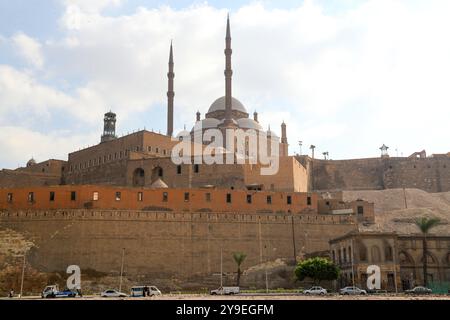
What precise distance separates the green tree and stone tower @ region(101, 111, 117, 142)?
128 ft

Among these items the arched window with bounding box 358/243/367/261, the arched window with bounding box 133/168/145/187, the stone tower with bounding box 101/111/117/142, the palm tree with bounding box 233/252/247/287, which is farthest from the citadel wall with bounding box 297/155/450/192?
the arched window with bounding box 358/243/367/261

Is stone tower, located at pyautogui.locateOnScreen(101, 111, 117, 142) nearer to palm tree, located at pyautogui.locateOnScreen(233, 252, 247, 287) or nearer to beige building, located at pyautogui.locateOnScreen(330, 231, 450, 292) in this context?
palm tree, located at pyautogui.locateOnScreen(233, 252, 247, 287)

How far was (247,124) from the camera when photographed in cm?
7112

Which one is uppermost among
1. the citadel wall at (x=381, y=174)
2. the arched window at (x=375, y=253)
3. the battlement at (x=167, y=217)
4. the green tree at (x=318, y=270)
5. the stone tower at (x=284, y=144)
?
the stone tower at (x=284, y=144)

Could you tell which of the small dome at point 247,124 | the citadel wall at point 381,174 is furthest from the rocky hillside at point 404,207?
the small dome at point 247,124

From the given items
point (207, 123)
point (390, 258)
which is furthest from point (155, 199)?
point (207, 123)

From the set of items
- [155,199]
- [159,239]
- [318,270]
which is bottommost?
[318,270]

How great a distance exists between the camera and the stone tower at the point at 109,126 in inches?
2825

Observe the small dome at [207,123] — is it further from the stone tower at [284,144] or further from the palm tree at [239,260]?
the palm tree at [239,260]

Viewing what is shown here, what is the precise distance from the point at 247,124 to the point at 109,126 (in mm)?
17153

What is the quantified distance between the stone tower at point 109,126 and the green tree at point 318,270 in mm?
39069

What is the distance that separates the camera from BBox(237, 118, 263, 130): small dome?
70.8 meters

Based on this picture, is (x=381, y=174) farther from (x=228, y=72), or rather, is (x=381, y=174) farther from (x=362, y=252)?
(x=362, y=252)

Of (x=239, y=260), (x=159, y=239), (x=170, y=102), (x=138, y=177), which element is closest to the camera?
(x=239, y=260)
